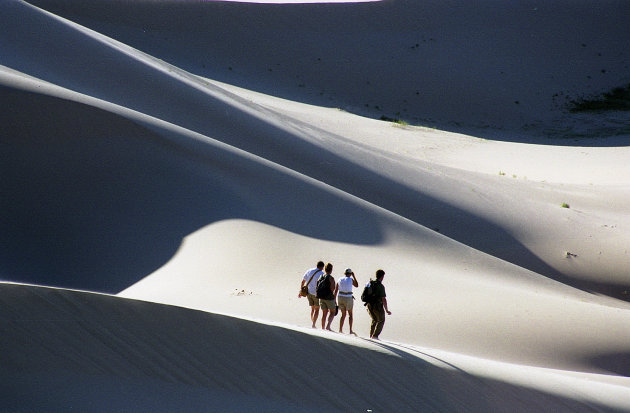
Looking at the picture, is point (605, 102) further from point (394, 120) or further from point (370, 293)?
point (370, 293)

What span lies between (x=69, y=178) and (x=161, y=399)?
9.28m

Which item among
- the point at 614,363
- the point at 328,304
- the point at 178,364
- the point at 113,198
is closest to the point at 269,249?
the point at 113,198

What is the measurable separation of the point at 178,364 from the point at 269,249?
702 centimetres

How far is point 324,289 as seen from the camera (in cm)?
1071

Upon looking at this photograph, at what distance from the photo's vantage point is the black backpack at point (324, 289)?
421 inches

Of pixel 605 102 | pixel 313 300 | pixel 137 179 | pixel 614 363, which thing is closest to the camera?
pixel 313 300

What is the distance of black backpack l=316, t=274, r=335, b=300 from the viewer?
10.7 meters

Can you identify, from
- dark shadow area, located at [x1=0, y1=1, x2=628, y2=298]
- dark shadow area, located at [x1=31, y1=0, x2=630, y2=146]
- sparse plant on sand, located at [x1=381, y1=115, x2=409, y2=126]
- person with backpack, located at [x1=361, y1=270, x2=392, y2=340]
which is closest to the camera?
person with backpack, located at [x1=361, y1=270, x2=392, y2=340]

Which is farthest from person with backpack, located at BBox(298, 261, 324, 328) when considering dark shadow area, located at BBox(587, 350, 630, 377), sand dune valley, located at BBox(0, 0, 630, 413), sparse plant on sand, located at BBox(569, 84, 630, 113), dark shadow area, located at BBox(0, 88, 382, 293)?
sparse plant on sand, located at BBox(569, 84, 630, 113)

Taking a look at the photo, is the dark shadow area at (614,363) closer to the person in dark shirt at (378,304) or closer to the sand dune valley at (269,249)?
the sand dune valley at (269,249)

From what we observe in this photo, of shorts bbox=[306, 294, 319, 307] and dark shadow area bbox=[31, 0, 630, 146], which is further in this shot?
dark shadow area bbox=[31, 0, 630, 146]

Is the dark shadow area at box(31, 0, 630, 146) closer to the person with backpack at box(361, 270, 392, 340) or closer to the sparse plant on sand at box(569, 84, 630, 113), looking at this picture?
the sparse plant on sand at box(569, 84, 630, 113)

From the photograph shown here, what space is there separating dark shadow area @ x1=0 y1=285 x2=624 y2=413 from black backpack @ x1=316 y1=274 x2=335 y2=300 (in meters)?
1.57

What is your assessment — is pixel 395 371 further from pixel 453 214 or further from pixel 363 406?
pixel 453 214
